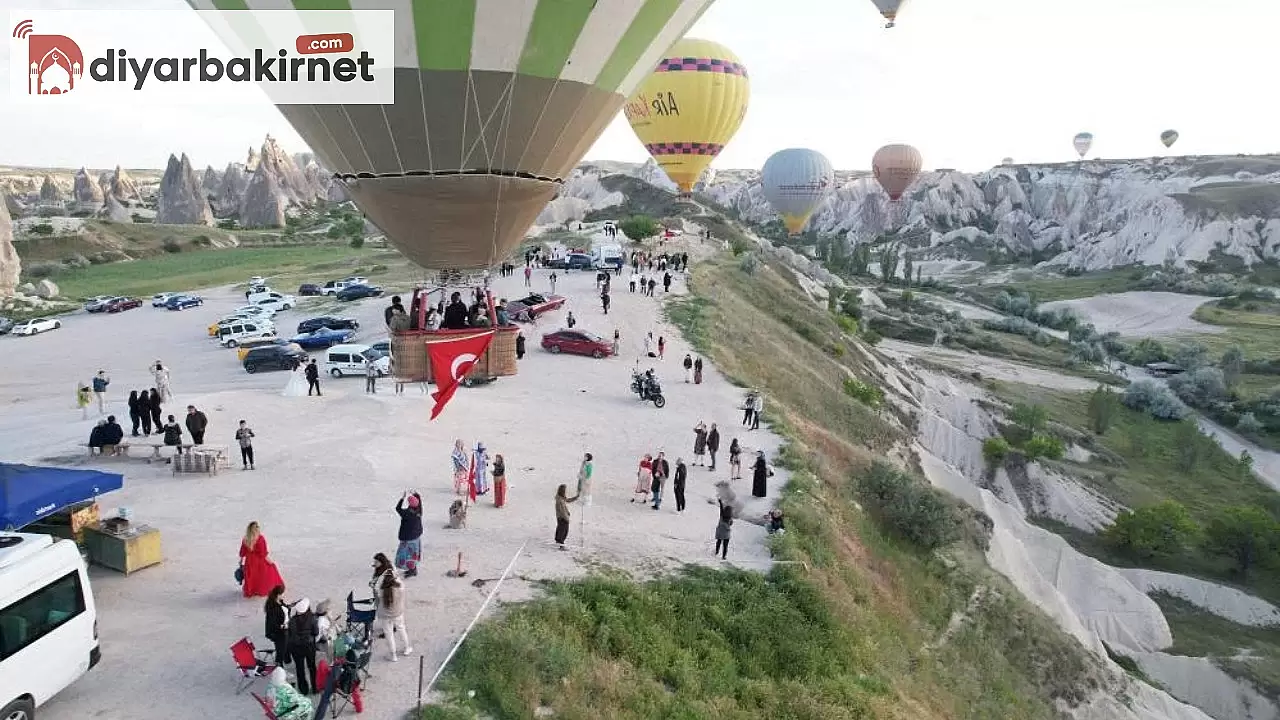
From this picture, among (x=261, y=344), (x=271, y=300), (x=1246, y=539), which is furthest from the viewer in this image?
(x=271, y=300)

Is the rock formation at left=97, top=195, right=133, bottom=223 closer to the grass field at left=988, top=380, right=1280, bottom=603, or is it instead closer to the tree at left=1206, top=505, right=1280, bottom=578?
the grass field at left=988, top=380, right=1280, bottom=603

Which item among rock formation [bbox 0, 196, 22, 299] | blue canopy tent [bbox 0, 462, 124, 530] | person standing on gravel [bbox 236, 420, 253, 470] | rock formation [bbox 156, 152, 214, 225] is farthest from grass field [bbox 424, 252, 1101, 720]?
rock formation [bbox 156, 152, 214, 225]

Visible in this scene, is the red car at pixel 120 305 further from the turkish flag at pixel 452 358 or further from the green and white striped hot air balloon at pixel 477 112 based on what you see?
the turkish flag at pixel 452 358

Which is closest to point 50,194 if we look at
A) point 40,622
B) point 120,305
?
point 120,305

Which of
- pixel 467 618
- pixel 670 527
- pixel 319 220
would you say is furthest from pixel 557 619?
pixel 319 220

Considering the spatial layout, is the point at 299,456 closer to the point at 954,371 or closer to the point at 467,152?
the point at 467,152

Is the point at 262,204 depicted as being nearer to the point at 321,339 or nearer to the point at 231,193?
the point at 231,193
